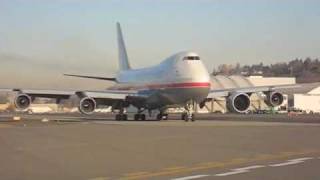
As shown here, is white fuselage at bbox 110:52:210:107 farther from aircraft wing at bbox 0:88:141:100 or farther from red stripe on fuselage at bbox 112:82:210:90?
aircraft wing at bbox 0:88:141:100

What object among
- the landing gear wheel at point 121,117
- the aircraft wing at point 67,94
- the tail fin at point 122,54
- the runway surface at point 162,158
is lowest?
the runway surface at point 162,158

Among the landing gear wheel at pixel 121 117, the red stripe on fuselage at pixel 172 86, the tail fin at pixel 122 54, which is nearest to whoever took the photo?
the red stripe on fuselage at pixel 172 86

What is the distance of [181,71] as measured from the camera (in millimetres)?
44156

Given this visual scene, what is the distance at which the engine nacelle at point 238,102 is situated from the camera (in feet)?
152

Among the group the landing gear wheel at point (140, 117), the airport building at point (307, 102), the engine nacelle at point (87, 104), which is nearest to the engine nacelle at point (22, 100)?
the engine nacelle at point (87, 104)

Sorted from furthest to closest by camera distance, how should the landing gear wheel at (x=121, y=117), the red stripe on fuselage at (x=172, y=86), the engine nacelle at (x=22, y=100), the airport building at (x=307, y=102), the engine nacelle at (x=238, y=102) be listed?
the airport building at (x=307, y=102), the landing gear wheel at (x=121, y=117), the engine nacelle at (x=238, y=102), the engine nacelle at (x=22, y=100), the red stripe on fuselage at (x=172, y=86)

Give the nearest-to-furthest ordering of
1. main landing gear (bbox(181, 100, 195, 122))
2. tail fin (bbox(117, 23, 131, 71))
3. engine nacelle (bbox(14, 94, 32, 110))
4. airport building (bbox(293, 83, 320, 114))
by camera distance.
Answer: main landing gear (bbox(181, 100, 195, 122))
engine nacelle (bbox(14, 94, 32, 110))
tail fin (bbox(117, 23, 131, 71))
airport building (bbox(293, 83, 320, 114))

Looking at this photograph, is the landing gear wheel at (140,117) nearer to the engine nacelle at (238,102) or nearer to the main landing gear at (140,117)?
the main landing gear at (140,117)

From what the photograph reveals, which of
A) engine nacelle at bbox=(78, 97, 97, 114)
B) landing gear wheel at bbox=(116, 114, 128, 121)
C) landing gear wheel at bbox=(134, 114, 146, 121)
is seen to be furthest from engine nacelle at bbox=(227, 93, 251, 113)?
engine nacelle at bbox=(78, 97, 97, 114)

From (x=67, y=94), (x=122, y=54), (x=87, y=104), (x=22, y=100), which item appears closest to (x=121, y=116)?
(x=87, y=104)

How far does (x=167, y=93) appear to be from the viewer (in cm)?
4550

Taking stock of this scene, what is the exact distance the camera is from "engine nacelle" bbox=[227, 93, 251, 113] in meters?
46.2

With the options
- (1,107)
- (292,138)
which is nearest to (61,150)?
(292,138)

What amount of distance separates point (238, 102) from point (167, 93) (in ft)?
20.1
